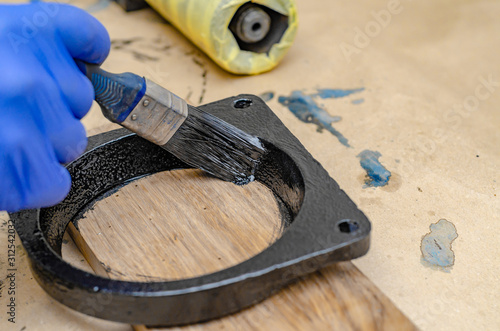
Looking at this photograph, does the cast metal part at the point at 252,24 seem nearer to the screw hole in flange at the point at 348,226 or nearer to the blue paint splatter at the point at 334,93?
the blue paint splatter at the point at 334,93

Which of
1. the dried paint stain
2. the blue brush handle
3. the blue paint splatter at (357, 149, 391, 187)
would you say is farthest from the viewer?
the blue paint splatter at (357, 149, 391, 187)

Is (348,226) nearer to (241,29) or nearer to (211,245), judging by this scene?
(211,245)

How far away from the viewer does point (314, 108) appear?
1.74 m

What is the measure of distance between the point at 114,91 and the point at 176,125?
0.58ft

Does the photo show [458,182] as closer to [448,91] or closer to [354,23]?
[448,91]

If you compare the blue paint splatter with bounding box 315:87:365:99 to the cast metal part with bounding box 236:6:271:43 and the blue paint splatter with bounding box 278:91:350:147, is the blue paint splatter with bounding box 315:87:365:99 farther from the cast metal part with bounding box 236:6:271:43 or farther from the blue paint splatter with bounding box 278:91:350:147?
the cast metal part with bounding box 236:6:271:43

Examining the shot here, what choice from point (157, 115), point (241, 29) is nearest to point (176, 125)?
point (157, 115)

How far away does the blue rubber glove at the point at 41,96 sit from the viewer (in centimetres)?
93

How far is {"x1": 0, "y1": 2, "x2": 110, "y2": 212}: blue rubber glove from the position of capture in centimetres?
93

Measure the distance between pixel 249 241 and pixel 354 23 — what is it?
52.7 inches

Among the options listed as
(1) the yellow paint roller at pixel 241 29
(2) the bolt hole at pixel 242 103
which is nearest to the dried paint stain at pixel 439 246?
(2) the bolt hole at pixel 242 103

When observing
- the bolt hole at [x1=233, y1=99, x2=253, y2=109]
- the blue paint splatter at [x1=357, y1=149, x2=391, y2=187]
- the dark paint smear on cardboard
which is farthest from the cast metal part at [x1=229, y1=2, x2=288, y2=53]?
the blue paint splatter at [x1=357, y1=149, x2=391, y2=187]

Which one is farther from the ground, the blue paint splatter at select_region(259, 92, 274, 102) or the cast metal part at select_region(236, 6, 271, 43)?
the cast metal part at select_region(236, 6, 271, 43)

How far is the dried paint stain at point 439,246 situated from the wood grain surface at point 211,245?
23cm
